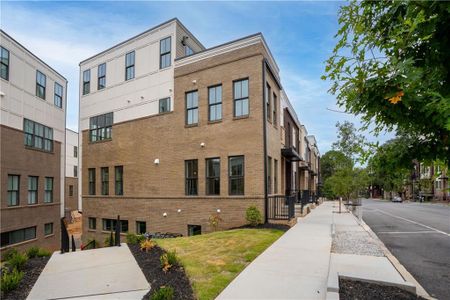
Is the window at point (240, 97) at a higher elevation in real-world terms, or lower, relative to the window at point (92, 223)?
higher

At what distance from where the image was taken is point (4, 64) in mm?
20734

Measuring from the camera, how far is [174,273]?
254 inches

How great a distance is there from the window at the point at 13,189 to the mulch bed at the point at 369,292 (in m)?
21.8

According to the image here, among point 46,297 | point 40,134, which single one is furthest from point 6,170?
point 46,297

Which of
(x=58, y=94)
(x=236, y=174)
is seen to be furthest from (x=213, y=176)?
(x=58, y=94)

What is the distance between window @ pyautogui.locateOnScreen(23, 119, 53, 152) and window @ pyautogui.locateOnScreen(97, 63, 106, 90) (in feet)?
19.5

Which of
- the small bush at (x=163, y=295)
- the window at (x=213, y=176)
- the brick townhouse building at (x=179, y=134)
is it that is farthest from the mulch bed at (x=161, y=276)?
the window at (x=213, y=176)

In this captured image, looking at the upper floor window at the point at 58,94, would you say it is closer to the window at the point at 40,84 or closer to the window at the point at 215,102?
the window at the point at 40,84

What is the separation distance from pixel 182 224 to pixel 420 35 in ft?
49.2

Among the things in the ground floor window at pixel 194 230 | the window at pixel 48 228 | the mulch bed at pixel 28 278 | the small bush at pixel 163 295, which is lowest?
the window at pixel 48 228

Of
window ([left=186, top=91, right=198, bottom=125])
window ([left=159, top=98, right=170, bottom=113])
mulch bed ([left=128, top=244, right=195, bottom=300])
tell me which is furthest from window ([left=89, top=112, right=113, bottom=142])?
mulch bed ([left=128, top=244, right=195, bottom=300])

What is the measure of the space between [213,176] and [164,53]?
846 cm

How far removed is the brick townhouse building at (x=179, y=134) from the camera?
1466cm

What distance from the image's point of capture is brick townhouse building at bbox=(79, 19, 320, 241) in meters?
14.7
